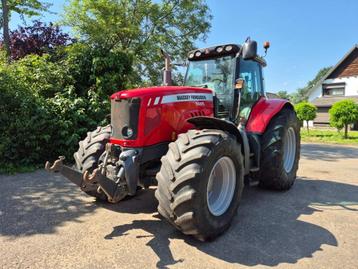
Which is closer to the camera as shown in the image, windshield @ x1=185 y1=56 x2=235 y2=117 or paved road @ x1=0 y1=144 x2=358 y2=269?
paved road @ x1=0 y1=144 x2=358 y2=269

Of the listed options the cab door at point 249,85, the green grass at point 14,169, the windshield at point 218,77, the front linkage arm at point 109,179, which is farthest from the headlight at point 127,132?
the green grass at point 14,169

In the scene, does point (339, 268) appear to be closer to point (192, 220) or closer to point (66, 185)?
point (192, 220)

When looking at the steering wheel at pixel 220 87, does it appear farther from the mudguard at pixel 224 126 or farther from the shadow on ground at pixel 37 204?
the shadow on ground at pixel 37 204

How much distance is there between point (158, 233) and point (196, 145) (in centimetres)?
111

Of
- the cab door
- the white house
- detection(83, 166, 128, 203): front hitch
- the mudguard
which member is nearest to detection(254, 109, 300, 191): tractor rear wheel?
the cab door

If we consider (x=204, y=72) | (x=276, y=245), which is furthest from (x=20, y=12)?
(x=276, y=245)

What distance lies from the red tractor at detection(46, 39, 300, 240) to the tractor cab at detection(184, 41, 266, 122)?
0.05 ft

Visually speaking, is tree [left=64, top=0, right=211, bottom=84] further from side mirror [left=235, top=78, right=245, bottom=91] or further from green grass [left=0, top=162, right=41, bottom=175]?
side mirror [left=235, top=78, right=245, bottom=91]

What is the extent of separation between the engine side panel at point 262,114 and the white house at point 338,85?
65.8ft

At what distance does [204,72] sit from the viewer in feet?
16.3

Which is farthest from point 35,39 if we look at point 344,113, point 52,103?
point 344,113

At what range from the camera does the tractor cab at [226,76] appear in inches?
183

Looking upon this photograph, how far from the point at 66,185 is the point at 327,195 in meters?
4.44

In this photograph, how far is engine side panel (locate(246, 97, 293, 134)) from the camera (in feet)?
15.8
